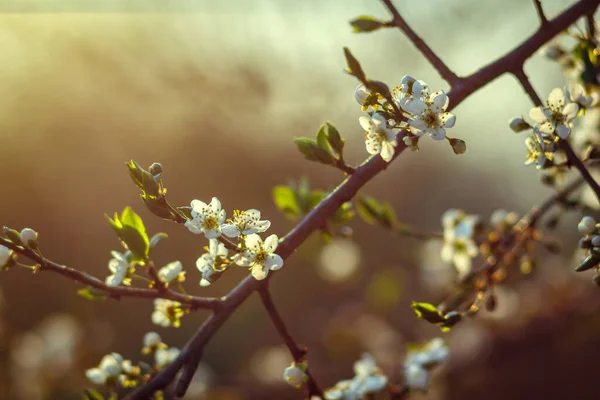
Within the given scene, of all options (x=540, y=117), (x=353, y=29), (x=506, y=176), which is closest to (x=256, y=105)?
(x=353, y=29)

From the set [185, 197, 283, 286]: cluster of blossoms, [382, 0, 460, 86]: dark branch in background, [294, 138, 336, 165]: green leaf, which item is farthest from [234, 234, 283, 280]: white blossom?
[382, 0, 460, 86]: dark branch in background

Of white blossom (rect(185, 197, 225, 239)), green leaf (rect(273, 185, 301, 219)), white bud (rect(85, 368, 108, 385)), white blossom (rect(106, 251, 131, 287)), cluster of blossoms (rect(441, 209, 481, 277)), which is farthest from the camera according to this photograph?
cluster of blossoms (rect(441, 209, 481, 277))

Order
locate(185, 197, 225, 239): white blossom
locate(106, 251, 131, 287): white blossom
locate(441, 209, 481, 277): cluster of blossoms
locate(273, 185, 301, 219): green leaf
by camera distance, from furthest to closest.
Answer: locate(441, 209, 481, 277): cluster of blossoms < locate(273, 185, 301, 219): green leaf < locate(106, 251, 131, 287): white blossom < locate(185, 197, 225, 239): white blossom

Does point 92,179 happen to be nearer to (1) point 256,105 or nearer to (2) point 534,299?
(1) point 256,105

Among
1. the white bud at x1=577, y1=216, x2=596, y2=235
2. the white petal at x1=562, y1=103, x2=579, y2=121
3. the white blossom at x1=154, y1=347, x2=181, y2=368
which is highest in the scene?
the white petal at x1=562, y1=103, x2=579, y2=121

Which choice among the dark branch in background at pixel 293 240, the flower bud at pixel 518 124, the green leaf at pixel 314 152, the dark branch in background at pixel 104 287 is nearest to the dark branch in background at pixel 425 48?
the dark branch in background at pixel 293 240

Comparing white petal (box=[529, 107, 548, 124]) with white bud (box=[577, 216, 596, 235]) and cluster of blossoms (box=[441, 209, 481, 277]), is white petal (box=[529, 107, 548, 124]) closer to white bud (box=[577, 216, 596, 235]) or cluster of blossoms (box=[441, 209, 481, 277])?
white bud (box=[577, 216, 596, 235])

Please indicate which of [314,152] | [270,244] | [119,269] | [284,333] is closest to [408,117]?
[314,152]

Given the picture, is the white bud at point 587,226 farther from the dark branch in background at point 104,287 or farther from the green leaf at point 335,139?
the dark branch in background at point 104,287
